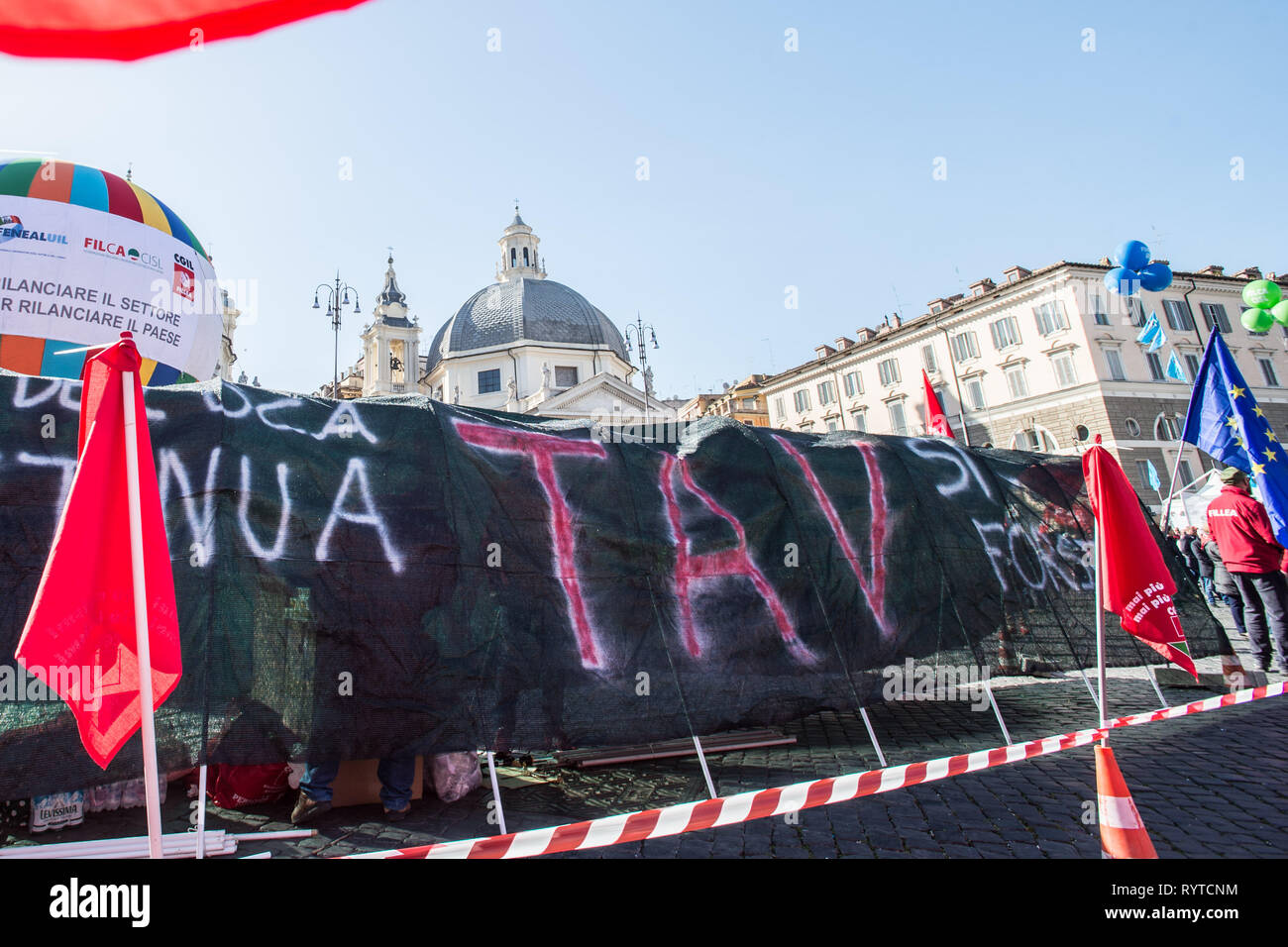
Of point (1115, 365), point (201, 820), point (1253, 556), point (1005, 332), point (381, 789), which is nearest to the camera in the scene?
point (201, 820)

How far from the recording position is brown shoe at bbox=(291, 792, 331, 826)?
→ 441cm

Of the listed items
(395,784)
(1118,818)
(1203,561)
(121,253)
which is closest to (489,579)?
(395,784)

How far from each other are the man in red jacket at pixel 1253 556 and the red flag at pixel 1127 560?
3.18 meters

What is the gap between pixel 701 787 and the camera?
4.93 m

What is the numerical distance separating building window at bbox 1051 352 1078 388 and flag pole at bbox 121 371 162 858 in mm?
44026

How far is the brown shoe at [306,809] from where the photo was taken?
4.41 m

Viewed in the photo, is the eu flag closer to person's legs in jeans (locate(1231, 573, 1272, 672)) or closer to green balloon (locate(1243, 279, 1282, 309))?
person's legs in jeans (locate(1231, 573, 1272, 672))

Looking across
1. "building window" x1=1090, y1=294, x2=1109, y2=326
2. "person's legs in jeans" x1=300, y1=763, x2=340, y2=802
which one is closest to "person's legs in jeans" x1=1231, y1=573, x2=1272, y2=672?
"person's legs in jeans" x1=300, y1=763, x2=340, y2=802

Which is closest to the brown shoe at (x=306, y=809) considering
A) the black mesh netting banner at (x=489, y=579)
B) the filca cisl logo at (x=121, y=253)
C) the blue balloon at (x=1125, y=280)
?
the black mesh netting banner at (x=489, y=579)

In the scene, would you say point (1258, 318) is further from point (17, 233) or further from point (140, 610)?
point (17, 233)

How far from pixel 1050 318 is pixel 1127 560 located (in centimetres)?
4027
